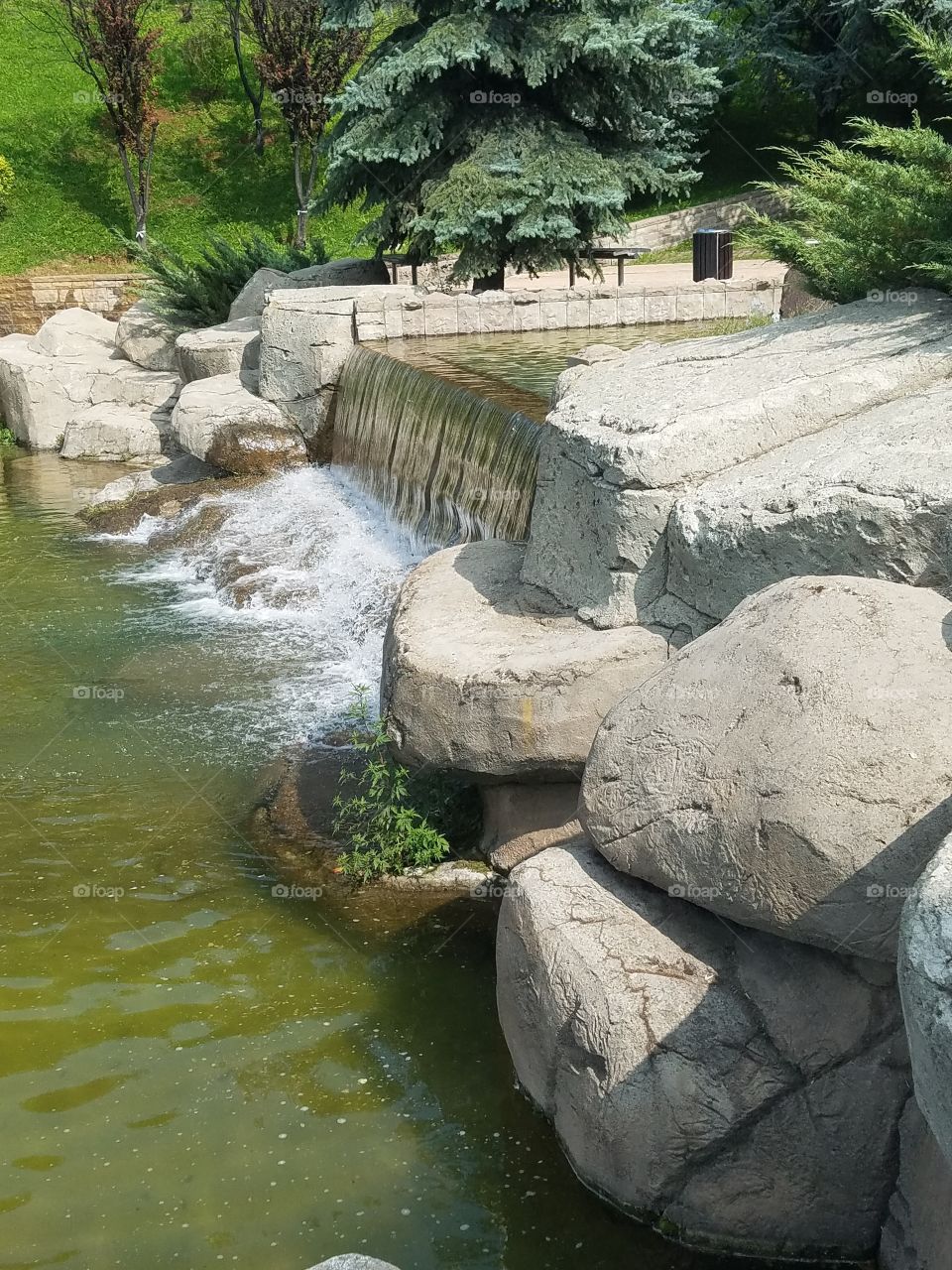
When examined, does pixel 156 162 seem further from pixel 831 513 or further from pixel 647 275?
pixel 831 513

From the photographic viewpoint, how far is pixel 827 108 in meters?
22.6

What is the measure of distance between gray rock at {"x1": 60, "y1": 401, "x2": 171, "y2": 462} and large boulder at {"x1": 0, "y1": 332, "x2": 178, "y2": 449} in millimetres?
415

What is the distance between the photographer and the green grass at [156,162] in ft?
80.9

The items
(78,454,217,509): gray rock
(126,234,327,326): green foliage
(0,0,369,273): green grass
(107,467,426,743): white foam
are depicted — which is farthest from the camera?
(0,0,369,273): green grass

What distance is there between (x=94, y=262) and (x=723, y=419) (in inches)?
797

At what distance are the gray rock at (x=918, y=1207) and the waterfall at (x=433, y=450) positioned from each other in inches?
193

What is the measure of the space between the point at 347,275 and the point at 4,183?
12.6 m

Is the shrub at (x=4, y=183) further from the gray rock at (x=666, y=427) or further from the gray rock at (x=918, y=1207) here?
the gray rock at (x=918, y=1207)

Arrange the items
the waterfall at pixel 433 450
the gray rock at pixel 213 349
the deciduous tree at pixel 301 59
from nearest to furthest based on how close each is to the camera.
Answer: the waterfall at pixel 433 450 → the gray rock at pixel 213 349 → the deciduous tree at pixel 301 59

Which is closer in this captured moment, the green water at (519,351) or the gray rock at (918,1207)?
the gray rock at (918,1207)

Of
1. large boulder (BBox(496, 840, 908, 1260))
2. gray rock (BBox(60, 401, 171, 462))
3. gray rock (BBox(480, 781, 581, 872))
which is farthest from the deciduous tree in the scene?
large boulder (BBox(496, 840, 908, 1260))

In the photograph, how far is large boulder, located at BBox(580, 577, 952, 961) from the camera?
3.81 m

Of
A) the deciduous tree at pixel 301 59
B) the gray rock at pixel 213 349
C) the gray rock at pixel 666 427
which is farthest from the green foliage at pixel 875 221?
the deciduous tree at pixel 301 59

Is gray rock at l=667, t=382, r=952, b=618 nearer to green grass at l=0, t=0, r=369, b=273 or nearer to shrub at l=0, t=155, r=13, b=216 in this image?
green grass at l=0, t=0, r=369, b=273
